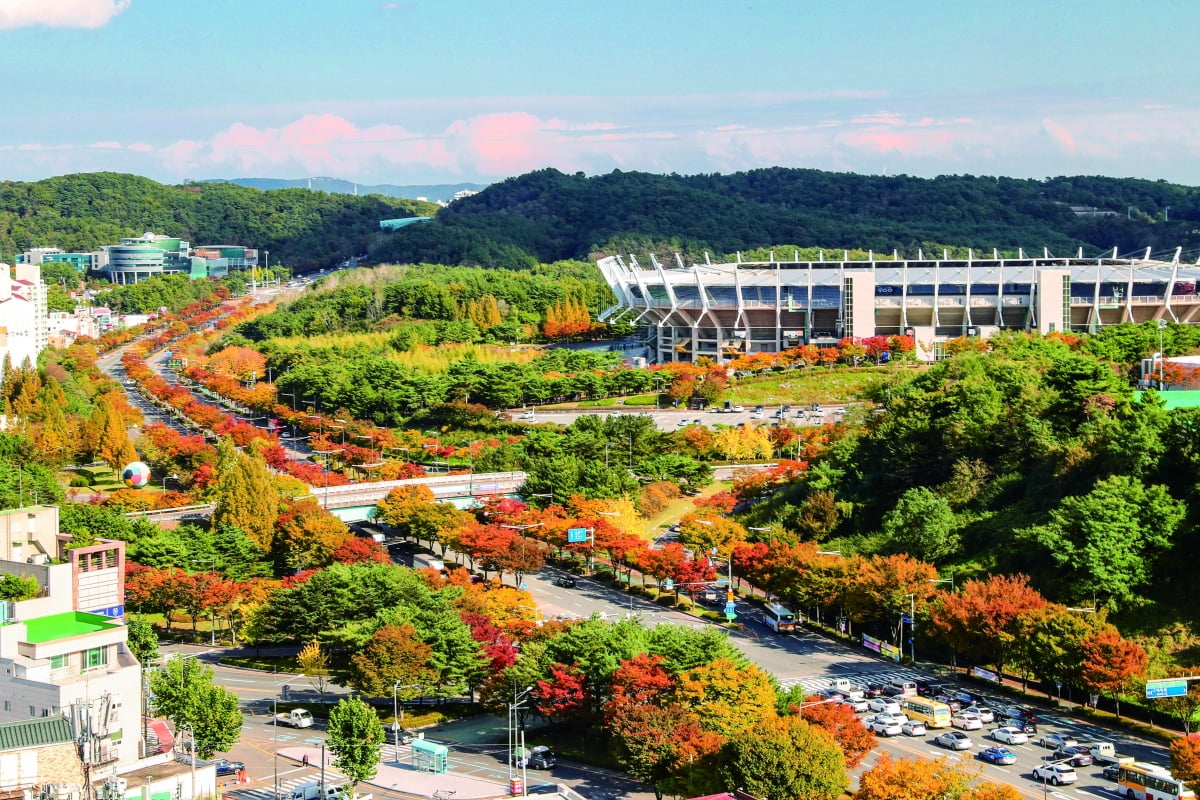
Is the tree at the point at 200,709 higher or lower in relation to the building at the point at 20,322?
lower

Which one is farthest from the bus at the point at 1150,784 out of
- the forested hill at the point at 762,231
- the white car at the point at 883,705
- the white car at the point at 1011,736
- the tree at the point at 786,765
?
the forested hill at the point at 762,231

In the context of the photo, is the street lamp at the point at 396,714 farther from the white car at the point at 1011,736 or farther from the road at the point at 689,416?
the road at the point at 689,416

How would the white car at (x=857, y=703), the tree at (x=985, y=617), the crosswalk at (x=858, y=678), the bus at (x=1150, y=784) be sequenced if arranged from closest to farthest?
1. the bus at (x=1150, y=784)
2. the white car at (x=857, y=703)
3. the tree at (x=985, y=617)
4. the crosswalk at (x=858, y=678)

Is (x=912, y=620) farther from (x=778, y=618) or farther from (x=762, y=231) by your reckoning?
(x=762, y=231)

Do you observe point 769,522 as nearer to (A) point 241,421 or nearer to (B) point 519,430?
(B) point 519,430

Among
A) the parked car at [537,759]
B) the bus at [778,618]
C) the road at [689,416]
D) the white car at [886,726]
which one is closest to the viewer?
the parked car at [537,759]

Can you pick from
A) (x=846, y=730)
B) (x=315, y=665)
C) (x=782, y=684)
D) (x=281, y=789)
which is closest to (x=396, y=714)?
(x=315, y=665)

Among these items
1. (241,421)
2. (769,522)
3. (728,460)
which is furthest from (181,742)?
(241,421)
